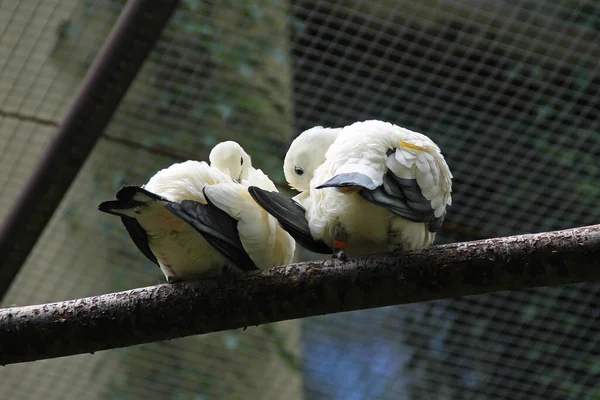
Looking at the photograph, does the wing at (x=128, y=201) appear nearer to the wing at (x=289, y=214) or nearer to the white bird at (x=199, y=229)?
the white bird at (x=199, y=229)

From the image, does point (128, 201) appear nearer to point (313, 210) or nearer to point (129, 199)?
point (129, 199)

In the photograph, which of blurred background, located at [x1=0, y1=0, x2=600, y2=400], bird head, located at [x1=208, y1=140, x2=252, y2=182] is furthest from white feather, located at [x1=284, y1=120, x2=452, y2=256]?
blurred background, located at [x1=0, y1=0, x2=600, y2=400]

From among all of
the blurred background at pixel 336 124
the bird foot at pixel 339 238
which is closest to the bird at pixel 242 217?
the bird foot at pixel 339 238

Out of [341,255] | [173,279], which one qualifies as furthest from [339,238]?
[173,279]

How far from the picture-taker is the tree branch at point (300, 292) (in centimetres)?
127

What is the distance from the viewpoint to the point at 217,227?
143 cm

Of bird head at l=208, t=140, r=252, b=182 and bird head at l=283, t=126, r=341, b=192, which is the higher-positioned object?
bird head at l=283, t=126, r=341, b=192

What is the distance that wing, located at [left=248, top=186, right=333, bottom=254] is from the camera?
139 centimetres

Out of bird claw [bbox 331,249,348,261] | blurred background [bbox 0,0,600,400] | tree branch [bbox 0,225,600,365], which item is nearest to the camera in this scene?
tree branch [bbox 0,225,600,365]

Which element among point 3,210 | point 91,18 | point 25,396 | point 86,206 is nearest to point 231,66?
point 91,18

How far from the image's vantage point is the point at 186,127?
10.1ft

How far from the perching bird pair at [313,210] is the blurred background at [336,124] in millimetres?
1399

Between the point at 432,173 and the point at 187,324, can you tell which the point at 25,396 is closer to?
the point at 187,324

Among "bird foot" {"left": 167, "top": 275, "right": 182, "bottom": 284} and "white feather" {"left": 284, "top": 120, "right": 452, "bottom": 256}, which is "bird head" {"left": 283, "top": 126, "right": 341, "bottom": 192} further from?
"bird foot" {"left": 167, "top": 275, "right": 182, "bottom": 284}
